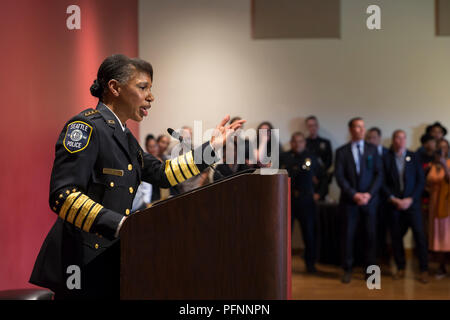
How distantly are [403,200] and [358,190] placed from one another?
555 mm

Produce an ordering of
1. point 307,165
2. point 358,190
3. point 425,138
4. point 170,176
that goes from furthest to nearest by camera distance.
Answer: point 425,138, point 307,165, point 358,190, point 170,176

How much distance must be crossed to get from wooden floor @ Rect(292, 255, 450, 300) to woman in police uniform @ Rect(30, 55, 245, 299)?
135 inches

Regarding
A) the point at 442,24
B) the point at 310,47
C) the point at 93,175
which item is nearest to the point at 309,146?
the point at 310,47

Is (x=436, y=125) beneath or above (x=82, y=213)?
above

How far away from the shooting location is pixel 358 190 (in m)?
5.57

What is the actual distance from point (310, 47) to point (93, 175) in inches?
252

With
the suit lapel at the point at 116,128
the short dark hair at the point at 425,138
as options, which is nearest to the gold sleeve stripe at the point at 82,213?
the suit lapel at the point at 116,128

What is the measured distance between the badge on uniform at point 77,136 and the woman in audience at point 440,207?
195 inches

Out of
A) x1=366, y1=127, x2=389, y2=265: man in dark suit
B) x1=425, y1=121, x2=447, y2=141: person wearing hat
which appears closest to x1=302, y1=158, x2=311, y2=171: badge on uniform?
x1=366, y1=127, x2=389, y2=265: man in dark suit

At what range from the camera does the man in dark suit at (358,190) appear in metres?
5.52

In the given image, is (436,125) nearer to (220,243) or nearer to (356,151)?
(356,151)

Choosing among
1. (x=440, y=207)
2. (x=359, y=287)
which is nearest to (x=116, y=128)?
(x=359, y=287)

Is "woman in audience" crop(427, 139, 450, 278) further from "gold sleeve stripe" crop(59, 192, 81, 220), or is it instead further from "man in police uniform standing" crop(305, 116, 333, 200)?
"gold sleeve stripe" crop(59, 192, 81, 220)
